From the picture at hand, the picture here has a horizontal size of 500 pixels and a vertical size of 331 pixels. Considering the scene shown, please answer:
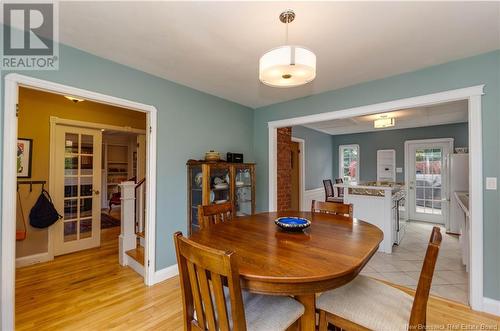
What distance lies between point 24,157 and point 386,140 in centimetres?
761

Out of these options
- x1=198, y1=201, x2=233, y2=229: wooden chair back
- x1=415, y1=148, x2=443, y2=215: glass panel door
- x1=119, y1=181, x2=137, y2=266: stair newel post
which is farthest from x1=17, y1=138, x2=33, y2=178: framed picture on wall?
x1=415, y1=148, x2=443, y2=215: glass panel door

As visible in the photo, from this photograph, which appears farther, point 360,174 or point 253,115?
point 360,174

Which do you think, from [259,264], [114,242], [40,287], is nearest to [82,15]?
[259,264]

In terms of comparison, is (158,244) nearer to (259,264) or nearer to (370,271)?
(259,264)

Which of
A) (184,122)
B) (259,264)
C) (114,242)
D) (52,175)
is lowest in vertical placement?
(114,242)

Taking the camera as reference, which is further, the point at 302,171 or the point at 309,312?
the point at 302,171

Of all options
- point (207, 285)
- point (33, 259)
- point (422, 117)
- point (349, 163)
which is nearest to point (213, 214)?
point (207, 285)

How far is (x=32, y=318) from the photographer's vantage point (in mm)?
1939

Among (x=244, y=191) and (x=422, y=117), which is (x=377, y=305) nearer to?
(x=244, y=191)

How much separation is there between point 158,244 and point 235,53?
2.26m

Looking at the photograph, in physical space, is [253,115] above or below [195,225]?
above

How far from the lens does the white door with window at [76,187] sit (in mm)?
3369

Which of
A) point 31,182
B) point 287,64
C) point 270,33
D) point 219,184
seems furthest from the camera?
point 31,182

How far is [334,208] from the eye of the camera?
2.27 m
